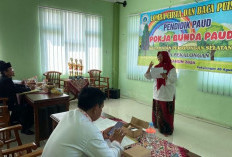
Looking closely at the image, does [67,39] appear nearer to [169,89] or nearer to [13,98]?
[13,98]

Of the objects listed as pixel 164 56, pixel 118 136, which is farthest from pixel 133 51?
pixel 118 136

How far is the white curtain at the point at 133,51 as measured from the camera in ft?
17.4

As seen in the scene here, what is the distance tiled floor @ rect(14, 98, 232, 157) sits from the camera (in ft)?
9.02

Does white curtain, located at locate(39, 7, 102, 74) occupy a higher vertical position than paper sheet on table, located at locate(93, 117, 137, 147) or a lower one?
higher

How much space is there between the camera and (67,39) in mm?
5074

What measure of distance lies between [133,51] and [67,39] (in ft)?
6.44

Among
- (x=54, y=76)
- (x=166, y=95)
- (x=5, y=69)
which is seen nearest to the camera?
(x=5, y=69)

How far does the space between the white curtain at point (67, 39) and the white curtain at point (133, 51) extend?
94 centimetres

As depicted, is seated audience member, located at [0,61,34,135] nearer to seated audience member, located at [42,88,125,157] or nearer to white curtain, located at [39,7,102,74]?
white curtain, located at [39,7,102,74]

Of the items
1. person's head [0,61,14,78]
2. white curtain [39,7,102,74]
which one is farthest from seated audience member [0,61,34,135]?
white curtain [39,7,102,74]

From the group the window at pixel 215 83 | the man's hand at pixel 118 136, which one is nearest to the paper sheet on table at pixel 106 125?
the man's hand at pixel 118 136

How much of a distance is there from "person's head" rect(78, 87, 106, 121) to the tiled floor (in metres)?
2.04

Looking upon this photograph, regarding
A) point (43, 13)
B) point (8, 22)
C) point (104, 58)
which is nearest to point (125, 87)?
point (104, 58)

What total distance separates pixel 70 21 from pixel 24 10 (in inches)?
45.9
